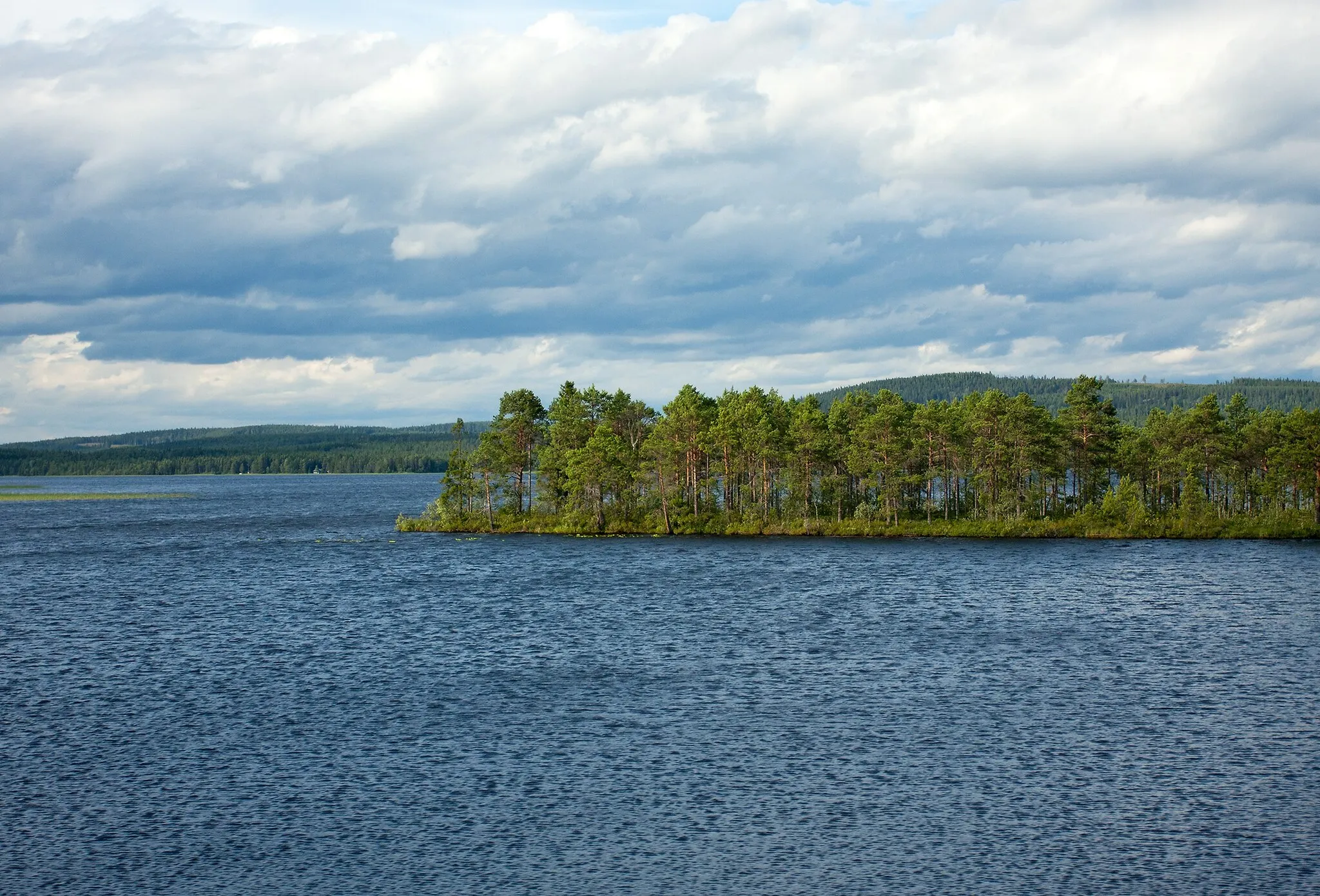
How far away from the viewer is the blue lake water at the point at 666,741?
29391 millimetres

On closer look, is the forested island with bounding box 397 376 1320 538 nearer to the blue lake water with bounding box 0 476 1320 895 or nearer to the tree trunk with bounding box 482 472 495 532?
the tree trunk with bounding box 482 472 495 532

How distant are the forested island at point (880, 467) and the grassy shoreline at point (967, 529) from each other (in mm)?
249

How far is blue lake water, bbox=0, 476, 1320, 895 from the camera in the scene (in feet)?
96.4

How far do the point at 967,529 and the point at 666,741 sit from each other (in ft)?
332

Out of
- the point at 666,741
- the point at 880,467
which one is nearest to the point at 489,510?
the point at 880,467

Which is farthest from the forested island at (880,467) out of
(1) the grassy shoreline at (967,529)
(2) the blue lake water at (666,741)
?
(2) the blue lake water at (666,741)

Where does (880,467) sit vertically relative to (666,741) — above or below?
above

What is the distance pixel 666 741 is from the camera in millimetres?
41188

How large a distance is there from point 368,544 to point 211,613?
5797 centimetres

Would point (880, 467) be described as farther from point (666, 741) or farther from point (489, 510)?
point (666, 741)

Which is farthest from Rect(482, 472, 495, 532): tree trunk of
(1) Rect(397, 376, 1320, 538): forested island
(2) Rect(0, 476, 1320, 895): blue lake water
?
(2) Rect(0, 476, 1320, 895): blue lake water

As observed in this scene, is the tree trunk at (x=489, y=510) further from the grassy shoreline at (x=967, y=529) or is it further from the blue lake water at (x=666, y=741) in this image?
the blue lake water at (x=666, y=741)

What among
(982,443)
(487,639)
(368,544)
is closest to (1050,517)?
(982,443)

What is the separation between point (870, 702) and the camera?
47250 millimetres
